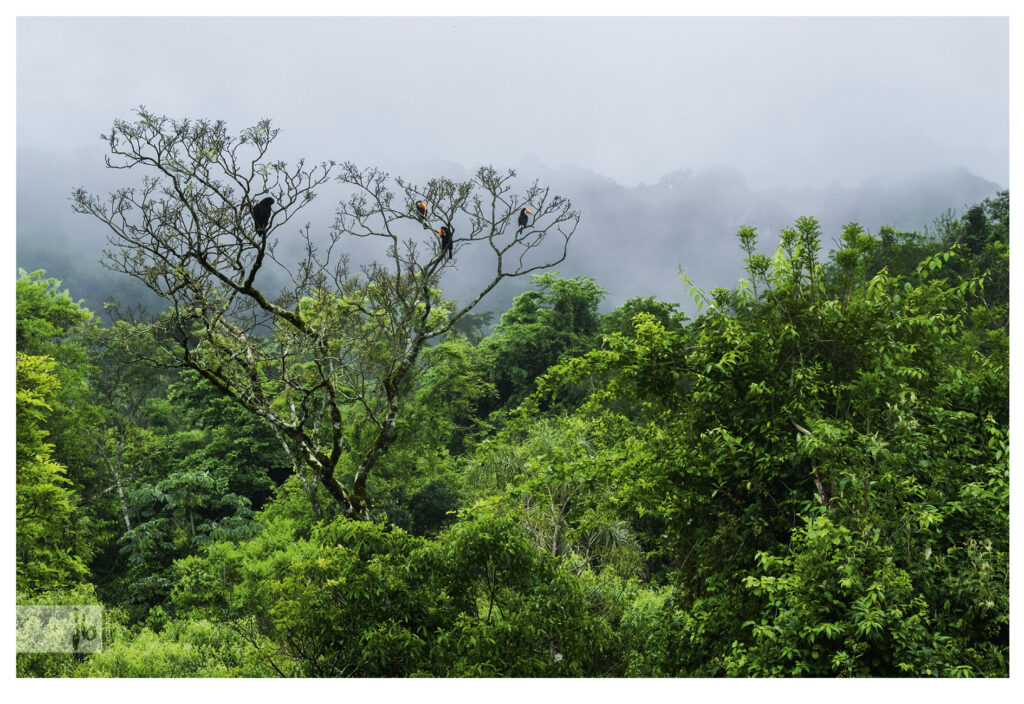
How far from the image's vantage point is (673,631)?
3922mm

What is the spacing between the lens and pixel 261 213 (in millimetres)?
6195

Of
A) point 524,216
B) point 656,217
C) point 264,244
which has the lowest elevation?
point 264,244

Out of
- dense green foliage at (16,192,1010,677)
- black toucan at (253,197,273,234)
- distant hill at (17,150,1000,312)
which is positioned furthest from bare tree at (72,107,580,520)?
distant hill at (17,150,1000,312)

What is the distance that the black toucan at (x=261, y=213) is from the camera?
6.14 metres

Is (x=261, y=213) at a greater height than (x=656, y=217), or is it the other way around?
(x=656, y=217)

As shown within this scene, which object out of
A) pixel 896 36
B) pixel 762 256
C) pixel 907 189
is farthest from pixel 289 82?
pixel 907 189

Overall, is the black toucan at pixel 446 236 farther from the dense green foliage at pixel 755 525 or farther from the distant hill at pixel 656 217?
the distant hill at pixel 656 217

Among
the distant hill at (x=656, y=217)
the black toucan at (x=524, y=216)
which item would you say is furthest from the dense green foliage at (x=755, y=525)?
the distant hill at (x=656, y=217)

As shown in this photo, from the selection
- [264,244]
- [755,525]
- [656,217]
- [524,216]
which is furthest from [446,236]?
[656,217]

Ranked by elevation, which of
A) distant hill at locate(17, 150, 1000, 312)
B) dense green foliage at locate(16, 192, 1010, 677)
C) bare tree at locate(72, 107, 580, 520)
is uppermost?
distant hill at locate(17, 150, 1000, 312)

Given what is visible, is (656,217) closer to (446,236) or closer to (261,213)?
(446,236)

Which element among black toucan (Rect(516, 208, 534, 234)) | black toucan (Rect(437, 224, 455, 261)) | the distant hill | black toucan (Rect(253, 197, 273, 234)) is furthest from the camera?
the distant hill

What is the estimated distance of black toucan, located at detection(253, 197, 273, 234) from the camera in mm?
6137

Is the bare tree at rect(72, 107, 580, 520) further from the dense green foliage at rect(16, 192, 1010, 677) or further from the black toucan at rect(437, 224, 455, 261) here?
the dense green foliage at rect(16, 192, 1010, 677)
